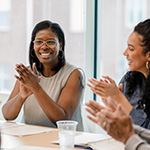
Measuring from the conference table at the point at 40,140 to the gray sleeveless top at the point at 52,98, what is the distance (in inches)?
12.3

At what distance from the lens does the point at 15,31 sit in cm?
367

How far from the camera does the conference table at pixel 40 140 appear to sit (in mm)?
1659

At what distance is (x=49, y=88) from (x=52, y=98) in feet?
0.33

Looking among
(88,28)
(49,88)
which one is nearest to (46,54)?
(49,88)

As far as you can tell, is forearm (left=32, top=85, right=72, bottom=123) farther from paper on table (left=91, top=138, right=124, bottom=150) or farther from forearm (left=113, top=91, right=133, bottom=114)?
paper on table (left=91, top=138, right=124, bottom=150)

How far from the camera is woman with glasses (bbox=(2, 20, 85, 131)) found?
2316 millimetres

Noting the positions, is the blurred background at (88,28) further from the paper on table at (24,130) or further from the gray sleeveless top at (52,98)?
the paper on table at (24,130)

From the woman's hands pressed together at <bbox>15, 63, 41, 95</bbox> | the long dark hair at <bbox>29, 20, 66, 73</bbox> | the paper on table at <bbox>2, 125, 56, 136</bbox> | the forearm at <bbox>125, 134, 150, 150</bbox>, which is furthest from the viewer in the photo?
the long dark hair at <bbox>29, 20, 66, 73</bbox>

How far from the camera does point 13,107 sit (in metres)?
2.50

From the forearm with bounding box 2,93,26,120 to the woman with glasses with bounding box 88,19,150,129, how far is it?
648mm

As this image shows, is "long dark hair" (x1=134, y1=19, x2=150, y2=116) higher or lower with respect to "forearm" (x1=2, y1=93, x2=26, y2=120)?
higher

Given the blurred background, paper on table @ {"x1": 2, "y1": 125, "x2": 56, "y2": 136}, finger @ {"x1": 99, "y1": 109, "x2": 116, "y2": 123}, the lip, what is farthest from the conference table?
the blurred background

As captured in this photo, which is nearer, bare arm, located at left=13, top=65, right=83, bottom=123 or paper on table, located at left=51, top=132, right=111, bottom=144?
paper on table, located at left=51, top=132, right=111, bottom=144

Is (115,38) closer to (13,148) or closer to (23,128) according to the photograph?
(23,128)
